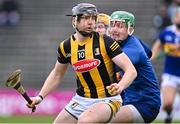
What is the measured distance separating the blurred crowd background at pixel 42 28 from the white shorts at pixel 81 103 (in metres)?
12.6

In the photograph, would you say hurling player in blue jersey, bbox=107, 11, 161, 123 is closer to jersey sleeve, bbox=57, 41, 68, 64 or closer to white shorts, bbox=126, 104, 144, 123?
white shorts, bbox=126, 104, 144, 123

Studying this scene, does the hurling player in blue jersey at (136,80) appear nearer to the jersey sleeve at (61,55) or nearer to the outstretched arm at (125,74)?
the outstretched arm at (125,74)

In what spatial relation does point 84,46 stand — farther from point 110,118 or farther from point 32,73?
point 32,73

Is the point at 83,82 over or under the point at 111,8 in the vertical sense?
over

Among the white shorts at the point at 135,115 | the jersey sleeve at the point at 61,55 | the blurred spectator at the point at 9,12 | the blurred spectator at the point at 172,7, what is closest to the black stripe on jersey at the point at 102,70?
the jersey sleeve at the point at 61,55

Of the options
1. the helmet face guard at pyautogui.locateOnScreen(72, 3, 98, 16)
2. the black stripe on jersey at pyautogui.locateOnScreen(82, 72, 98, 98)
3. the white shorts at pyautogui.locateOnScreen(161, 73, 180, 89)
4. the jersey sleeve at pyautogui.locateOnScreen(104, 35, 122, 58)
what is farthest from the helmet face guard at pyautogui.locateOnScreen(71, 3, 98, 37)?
the white shorts at pyautogui.locateOnScreen(161, 73, 180, 89)

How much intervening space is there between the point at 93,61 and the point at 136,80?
99cm

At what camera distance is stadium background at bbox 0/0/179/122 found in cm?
2117

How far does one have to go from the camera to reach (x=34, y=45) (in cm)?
2184

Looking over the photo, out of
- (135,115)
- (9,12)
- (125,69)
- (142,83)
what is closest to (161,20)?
(9,12)

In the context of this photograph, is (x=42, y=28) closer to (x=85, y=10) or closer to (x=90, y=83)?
(x=90, y=83)

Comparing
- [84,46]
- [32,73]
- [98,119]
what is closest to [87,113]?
[98,119]

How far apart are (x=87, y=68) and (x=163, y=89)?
617cm

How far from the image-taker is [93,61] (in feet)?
25.5
